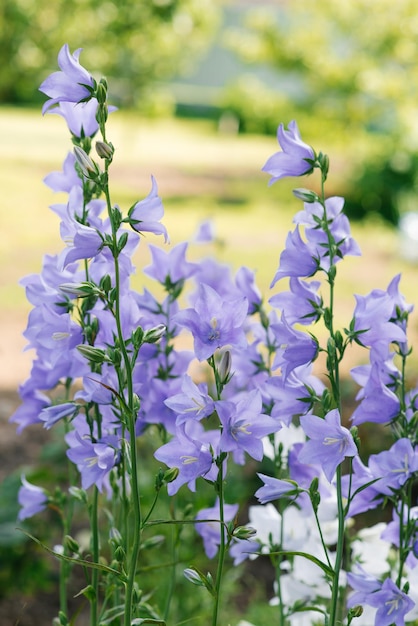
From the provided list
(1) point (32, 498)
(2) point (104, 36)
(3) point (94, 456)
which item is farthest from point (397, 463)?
(2) point (104, 36)

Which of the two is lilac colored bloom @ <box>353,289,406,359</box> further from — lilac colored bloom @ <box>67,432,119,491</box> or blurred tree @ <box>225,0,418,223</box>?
blurred tree @ <box>225,0,418,223</box>

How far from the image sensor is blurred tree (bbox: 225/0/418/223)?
1099 cm

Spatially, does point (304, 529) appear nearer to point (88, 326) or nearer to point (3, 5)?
point (88, 326)

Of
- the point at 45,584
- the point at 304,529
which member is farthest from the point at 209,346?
the point at 45,584

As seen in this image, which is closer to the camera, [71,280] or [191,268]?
[71,280]

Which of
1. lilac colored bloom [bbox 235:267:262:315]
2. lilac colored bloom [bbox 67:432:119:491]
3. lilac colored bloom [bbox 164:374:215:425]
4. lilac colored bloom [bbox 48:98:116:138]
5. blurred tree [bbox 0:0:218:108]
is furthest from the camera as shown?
blurred tree [bbox 0:0:218:108]

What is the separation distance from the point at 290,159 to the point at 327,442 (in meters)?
0.39

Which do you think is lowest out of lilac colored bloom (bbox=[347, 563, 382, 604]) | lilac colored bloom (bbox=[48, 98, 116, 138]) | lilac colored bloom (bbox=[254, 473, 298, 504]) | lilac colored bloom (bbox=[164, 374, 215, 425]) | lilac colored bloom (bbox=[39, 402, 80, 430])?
lilac colored bloom (bbox=[347, 563, 382, 604])

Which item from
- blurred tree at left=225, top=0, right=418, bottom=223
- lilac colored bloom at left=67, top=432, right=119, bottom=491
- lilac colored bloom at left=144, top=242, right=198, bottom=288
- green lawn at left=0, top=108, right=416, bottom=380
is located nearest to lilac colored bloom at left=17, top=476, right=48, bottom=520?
lilac colored bloom at left=67, top=432, right=119, bottom=491

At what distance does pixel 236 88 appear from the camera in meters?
28.2

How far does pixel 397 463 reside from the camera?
1.18 metres

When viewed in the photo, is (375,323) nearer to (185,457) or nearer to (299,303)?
(299,303)

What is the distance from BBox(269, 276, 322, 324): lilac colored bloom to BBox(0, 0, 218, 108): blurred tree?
11552mm

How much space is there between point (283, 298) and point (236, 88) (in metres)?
27.9
